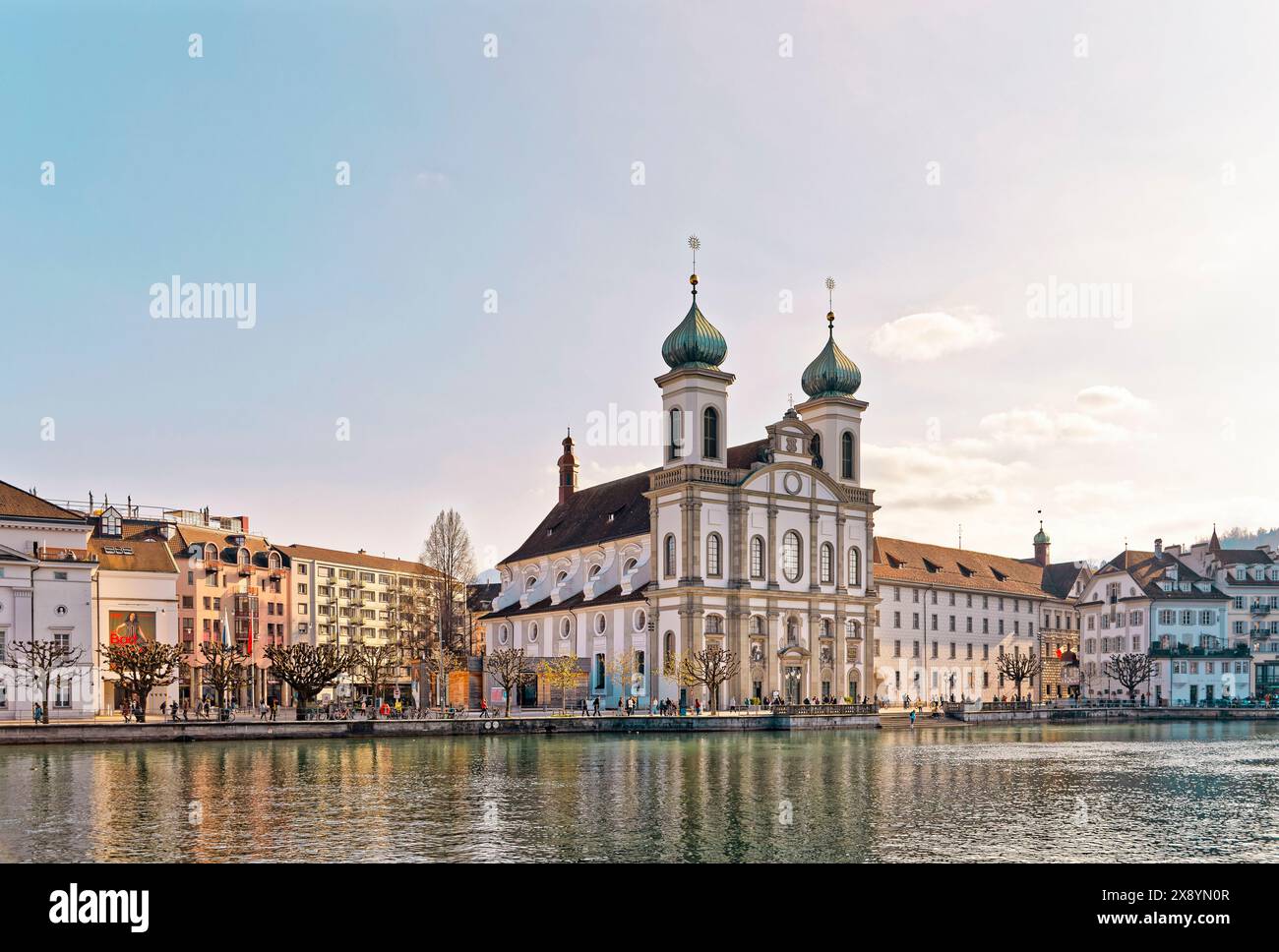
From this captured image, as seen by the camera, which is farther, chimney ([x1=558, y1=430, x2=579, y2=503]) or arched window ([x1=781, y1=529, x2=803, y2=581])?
Answer: chimney ([x1=558, y1=430, x2=579, y2=503])

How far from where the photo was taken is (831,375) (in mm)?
94250

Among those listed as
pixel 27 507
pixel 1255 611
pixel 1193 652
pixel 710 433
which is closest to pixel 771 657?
pixel 710 433

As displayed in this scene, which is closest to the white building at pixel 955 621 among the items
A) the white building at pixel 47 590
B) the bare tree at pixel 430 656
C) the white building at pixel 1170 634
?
the white building at pixel 1170 634

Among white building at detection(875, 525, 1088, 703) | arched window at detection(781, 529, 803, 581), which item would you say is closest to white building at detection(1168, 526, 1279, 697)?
white building at detection(875, 525, 1088, 703)

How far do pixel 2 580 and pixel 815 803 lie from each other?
5129cm

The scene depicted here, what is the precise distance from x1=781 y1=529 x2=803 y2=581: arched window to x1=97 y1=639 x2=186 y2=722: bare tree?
38.7m

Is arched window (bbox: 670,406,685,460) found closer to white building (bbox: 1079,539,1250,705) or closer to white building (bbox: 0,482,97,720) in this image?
white building (bbox: 0,482,97,720)

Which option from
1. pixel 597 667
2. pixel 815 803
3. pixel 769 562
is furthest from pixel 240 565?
pixel 815 803

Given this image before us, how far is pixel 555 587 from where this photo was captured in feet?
328

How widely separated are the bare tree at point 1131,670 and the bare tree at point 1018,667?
6.38m

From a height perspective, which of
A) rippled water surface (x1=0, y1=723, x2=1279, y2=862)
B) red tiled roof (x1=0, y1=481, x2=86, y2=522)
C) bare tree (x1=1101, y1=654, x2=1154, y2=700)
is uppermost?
red tiled roof (x1=0, y1=481, x2=86, y2=522)

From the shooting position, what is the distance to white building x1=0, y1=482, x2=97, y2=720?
6656 centimetres

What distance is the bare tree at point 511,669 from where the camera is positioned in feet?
275
